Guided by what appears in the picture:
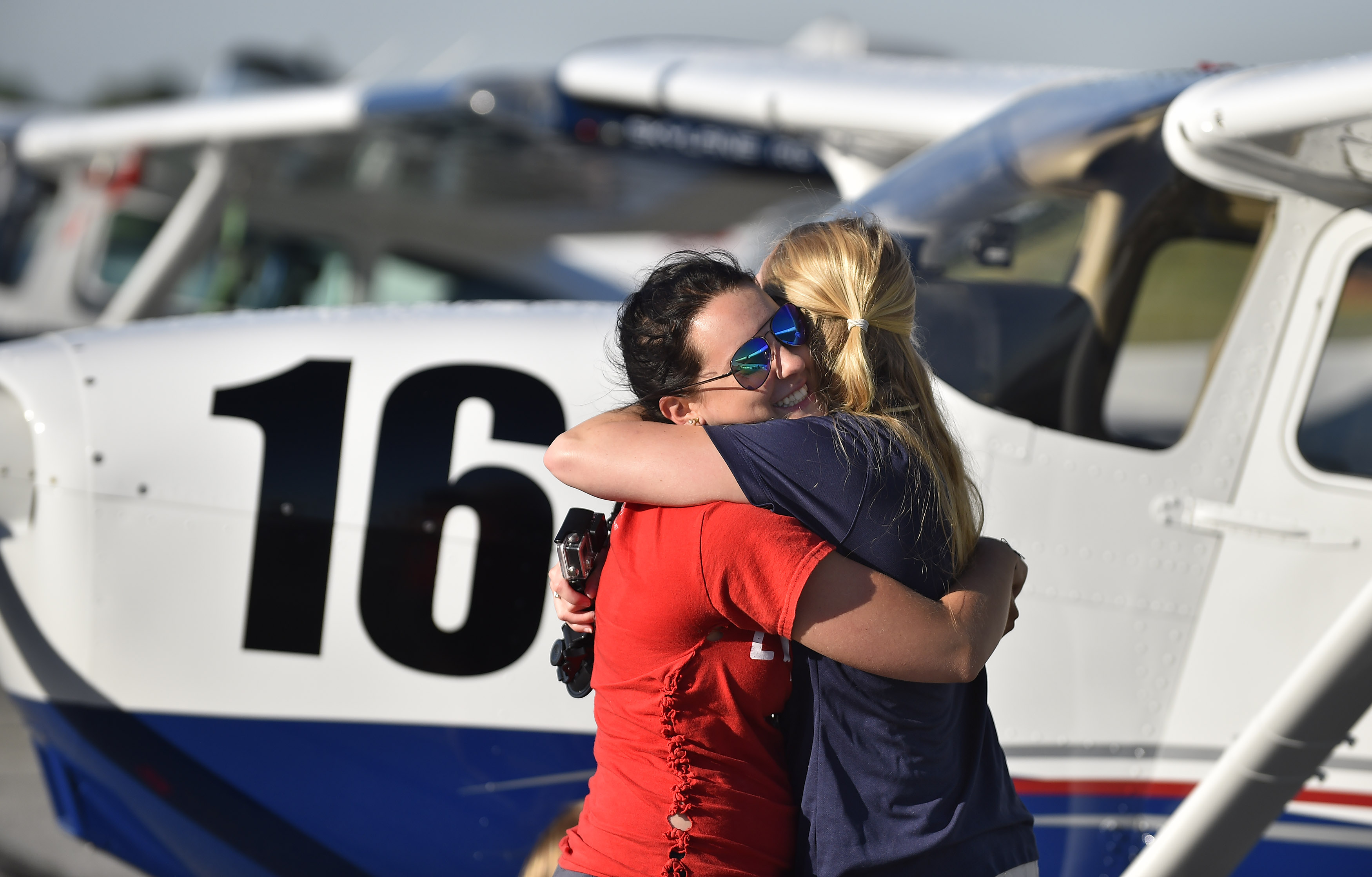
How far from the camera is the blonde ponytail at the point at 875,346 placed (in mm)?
1268

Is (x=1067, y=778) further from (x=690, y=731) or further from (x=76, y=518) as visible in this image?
(x=76, y=518)

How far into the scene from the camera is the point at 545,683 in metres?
2.23

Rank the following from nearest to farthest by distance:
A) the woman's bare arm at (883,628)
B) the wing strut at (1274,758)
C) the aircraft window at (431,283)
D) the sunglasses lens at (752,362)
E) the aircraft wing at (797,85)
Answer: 1. the woman's bare arm at (883,628)
2. the sunglasses lens at (752,362)
3. the wing strut at (1274,758)
4. the aircraft wing at (797,85)
5. the aircraft window at (431,283)

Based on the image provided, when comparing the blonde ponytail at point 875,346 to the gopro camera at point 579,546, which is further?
the gopro camera at point 579,546

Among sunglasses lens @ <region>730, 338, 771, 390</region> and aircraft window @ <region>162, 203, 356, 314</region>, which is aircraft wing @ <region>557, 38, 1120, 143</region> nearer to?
sunglasses lens @ <region>730, 338, 771, 390</region>

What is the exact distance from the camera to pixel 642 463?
1234 millimetres

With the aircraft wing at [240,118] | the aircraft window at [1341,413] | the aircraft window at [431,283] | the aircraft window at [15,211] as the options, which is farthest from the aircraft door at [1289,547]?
the aircraft window at [15,211]

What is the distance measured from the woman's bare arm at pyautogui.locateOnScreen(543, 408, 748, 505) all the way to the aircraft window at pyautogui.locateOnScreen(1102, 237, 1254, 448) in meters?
1.43

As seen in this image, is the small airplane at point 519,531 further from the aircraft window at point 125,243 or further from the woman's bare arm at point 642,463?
the aircraft window at point 125,243

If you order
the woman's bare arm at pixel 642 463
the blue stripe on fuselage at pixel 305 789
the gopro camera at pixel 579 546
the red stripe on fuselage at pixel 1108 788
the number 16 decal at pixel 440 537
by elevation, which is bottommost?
the blue stripe on fuselage at pixel 305 789

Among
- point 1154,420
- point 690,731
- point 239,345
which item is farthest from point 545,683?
point 1154,420

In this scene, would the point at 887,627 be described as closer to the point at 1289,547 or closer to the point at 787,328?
the point at 787,328

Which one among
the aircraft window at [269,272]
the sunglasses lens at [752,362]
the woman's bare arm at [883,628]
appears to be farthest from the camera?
the aircraft window at [269,272]

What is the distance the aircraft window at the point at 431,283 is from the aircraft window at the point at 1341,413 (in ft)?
29.9
